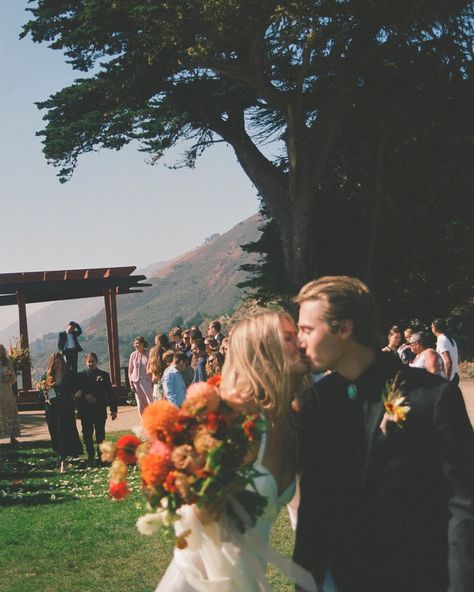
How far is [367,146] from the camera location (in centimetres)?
2594

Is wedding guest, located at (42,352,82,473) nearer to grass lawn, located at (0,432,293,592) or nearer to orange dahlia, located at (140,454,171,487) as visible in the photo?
grass lawn, located at (0,432,293,592)

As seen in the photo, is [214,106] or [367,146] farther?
[367,146]

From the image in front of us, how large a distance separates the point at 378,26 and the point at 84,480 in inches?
519

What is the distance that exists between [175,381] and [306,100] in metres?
13.4

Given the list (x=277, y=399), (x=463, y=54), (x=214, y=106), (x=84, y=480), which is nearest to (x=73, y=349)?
(x=214, y=106)

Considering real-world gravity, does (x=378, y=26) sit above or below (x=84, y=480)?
above

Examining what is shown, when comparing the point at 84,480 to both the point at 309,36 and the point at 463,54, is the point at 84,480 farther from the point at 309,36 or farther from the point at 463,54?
the point at 463,54

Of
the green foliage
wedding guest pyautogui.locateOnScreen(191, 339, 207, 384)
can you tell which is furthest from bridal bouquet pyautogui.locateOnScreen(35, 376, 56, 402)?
the green foliage

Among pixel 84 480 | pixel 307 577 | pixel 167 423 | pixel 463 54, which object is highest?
pixel 463 54

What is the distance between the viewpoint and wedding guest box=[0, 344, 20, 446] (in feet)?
52.6

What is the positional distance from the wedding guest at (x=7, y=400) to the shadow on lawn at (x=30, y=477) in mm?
396

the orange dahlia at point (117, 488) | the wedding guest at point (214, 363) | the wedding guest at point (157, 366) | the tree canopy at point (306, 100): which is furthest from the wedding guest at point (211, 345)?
the orange dahlia at point (117, 488)

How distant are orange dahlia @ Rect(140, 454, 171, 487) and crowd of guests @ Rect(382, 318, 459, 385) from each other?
7912 millimetres

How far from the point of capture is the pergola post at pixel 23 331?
1105 inches
